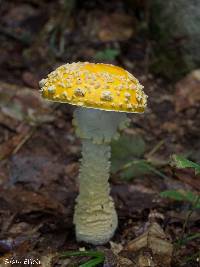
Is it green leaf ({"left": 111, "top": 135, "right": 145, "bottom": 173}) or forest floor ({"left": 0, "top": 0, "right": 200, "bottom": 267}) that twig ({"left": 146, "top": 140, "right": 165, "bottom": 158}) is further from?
green leaf ({"left": 111, "top": 135, "right": 145, "bottom": 173})

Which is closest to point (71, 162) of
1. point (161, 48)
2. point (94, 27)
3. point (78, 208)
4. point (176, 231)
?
point (78, 208)

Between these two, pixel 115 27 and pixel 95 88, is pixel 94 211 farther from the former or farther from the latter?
pixel 115 27

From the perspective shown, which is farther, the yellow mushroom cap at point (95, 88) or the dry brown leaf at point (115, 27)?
the dry brown leaf at point (115, 27)

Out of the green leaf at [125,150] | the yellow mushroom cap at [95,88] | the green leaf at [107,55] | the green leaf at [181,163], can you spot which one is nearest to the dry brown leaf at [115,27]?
the green leaf at [107,55]

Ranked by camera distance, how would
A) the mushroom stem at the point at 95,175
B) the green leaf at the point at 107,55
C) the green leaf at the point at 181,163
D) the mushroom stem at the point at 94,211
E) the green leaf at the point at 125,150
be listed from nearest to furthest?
the green leaf at the point at 181,163 < the mushroom stem at the point at 95,175 < the mushroom stem at the point at 94,211 < the green leaf at the point at 125,150 < the green leaf at the point at 107,55

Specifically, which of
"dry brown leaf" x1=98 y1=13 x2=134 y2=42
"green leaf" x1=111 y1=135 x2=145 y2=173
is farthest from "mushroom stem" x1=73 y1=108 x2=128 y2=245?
"dry brown leaf" x1=98 y1=13 x2=134 y2=42

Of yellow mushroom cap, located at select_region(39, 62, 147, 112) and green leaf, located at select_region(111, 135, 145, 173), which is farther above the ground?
yellow mushroom cap, located at select_region(39, 62, 147, 112)

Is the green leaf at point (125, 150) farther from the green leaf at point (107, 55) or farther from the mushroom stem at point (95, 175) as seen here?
the green leaf at point (107, 55)

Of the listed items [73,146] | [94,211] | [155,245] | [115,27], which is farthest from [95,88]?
[115,27]
